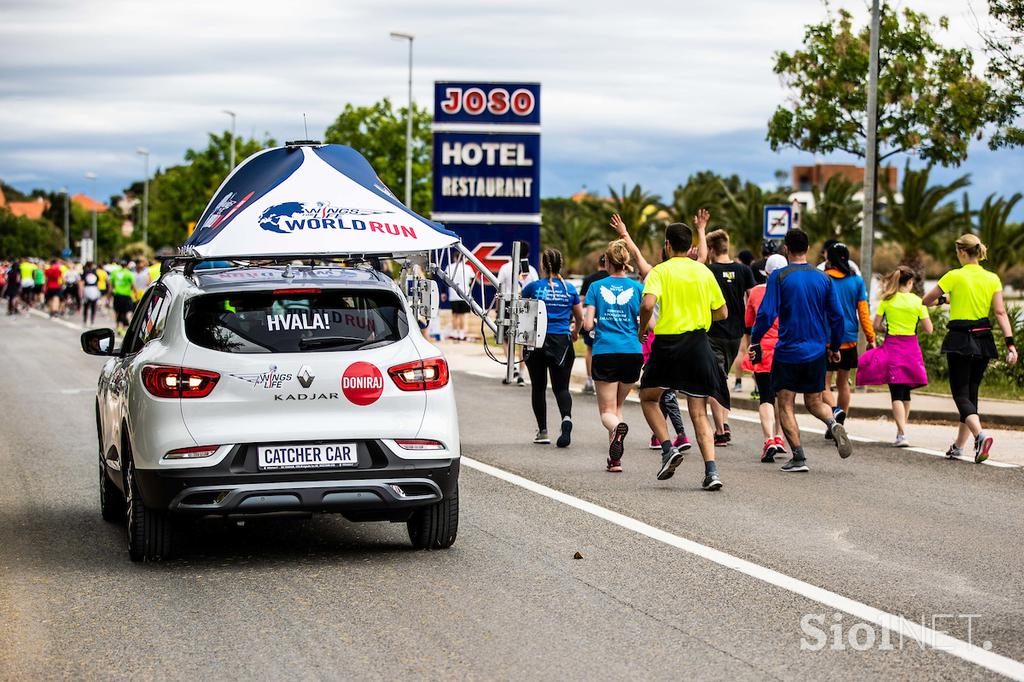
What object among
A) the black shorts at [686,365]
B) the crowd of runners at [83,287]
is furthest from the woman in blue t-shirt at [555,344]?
the crowd of runners at [83,287]

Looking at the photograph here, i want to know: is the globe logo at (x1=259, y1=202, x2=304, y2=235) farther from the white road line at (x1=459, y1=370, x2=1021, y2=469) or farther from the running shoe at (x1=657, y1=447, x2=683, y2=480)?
the white road line at (x1=459, y1=370, x2=1021, y2=469)

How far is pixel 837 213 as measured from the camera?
50.6m

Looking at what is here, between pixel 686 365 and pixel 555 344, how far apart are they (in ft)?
9.84

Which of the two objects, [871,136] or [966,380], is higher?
[871,136]

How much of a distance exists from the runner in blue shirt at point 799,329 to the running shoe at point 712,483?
1342 mm

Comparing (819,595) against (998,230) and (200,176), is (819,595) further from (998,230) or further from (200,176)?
(200,176)

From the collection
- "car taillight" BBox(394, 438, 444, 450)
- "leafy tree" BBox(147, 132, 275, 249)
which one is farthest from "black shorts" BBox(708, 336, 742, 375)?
"leafy tree" BBox(147, 132, 275, 249)

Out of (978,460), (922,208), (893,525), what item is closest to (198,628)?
(893,525)

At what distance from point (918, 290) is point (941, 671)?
28013 mm

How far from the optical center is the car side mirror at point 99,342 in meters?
9.21

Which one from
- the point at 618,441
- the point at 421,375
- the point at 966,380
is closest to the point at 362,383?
the point at 421,375

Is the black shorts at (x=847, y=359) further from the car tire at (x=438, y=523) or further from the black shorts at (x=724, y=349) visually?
the car tire at (x=438, y=523)

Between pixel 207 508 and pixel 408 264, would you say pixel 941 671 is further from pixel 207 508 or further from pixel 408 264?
pixel 408 264

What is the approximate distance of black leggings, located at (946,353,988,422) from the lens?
13.2 metres
